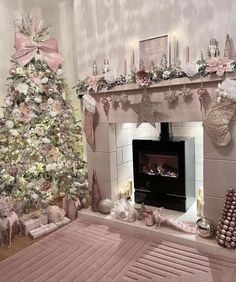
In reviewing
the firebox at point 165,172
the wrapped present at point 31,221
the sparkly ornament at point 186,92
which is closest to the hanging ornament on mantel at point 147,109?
the sparkly ornament at point 186,92

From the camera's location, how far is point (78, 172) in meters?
3.11

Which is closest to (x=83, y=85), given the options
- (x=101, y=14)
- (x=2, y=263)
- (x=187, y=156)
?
(x=101, y=14)

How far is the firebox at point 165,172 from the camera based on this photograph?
107 inches

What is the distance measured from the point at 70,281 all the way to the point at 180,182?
1474mm

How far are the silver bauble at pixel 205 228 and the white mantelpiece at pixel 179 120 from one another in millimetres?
117

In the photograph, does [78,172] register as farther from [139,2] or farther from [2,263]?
[139,2]

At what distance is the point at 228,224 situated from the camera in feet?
6.73

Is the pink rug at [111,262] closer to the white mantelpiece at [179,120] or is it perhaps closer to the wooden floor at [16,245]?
the wooden floor at [16,245]

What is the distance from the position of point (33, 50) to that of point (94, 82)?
78 cm

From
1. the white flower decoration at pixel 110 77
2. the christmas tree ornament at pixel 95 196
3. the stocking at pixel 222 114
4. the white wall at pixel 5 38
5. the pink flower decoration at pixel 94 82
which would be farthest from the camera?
the white wall at pixel 5 38

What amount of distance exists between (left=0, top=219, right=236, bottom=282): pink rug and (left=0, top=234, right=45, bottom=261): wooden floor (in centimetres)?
7

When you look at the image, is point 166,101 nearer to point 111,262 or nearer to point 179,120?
point 179,120

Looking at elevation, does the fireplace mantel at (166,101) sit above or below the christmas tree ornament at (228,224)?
above

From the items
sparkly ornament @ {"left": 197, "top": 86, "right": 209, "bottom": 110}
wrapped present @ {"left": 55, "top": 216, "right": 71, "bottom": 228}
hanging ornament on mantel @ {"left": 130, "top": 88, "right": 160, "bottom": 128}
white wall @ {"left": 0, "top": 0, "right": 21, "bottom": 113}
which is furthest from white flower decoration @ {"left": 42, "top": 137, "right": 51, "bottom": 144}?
sparkly ornament @ {"left": 197, "top": 86, "right": 209, "bottom": 110}
